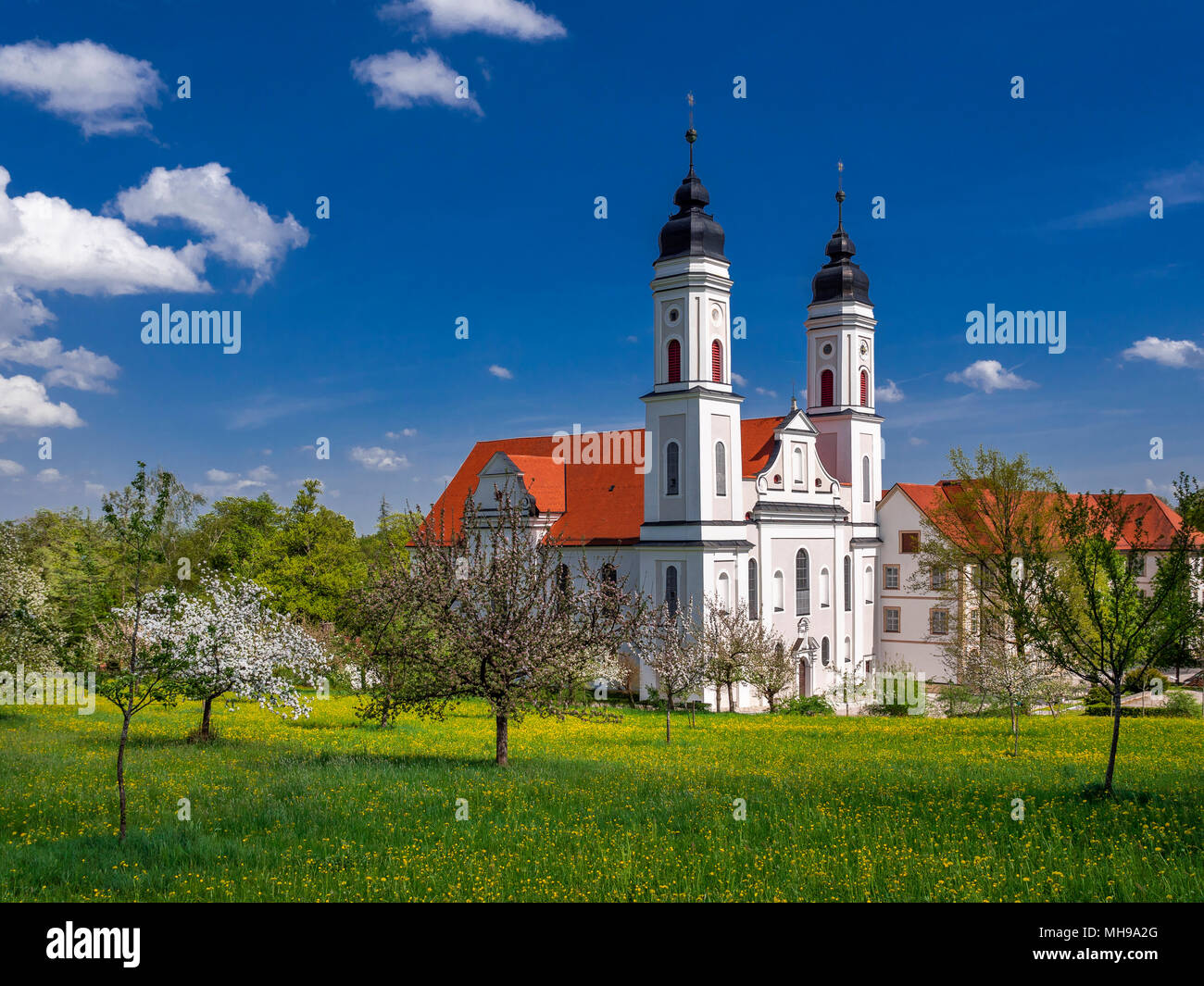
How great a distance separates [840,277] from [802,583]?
1838 centimetres

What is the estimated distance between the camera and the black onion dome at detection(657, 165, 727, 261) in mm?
43469

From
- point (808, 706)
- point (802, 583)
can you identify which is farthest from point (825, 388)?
point (808, 706)

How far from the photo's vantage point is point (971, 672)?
33.7 m

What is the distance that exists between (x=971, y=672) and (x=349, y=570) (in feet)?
109

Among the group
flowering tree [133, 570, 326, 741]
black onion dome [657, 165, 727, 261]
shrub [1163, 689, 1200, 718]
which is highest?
black onion dome [657, 165, 727, 261]

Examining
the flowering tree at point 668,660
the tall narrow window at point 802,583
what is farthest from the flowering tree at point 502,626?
the tall narrow window at point 802,583

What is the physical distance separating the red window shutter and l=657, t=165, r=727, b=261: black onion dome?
13.9 feet

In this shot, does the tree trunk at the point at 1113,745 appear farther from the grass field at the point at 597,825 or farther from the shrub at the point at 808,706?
the shrub at the point at 808,706

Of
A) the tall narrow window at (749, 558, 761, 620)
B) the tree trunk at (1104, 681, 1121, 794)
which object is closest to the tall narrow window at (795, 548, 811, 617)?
the tall narrow window at (749, 558, 761, 620)

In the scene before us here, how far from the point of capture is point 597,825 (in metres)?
12.3

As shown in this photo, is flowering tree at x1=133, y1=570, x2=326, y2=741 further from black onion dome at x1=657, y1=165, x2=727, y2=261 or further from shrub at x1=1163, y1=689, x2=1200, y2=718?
shrub at x1=1163, y1=689, x2=1200, y2=718

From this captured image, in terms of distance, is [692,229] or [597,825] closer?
[597,825]

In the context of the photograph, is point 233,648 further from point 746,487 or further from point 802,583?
point 802,583

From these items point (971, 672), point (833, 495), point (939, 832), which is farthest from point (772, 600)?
point (939, 832)
